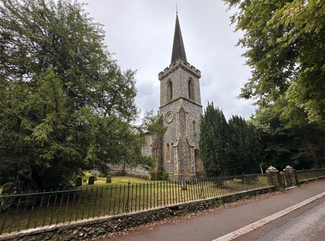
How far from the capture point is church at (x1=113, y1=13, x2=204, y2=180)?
14781 millimetres

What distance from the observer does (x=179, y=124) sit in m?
15.6

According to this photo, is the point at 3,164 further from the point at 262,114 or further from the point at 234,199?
the point at 262,114

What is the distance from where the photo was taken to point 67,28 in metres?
6.34

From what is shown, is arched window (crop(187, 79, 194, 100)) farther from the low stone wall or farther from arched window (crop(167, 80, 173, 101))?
the low stone wall

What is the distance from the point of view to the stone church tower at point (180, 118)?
14750 millimetres

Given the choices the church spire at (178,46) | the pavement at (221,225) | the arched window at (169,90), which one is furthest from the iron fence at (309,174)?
the church spire at (178,46)

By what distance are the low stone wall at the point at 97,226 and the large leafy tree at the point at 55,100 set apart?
1627mm

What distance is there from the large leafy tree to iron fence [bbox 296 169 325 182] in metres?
14.2

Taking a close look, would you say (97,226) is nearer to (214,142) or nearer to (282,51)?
(282,51)

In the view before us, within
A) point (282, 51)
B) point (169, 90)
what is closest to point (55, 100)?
point (282, 51)

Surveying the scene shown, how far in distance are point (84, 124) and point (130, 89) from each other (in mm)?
2616

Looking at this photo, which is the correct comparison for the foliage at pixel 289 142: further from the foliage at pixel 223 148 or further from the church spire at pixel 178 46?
the church spire at pixel 178 46

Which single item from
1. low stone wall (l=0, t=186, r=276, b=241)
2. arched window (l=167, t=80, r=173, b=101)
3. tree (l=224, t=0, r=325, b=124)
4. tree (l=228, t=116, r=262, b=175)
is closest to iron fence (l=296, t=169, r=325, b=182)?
tree (l=228, t=116, r=262, b=175)

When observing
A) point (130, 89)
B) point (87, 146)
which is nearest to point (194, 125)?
point (130, 89)
